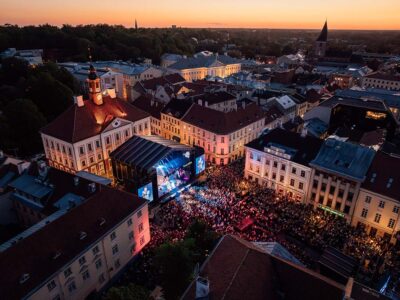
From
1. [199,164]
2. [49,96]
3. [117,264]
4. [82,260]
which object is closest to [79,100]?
Answer: [199,164]

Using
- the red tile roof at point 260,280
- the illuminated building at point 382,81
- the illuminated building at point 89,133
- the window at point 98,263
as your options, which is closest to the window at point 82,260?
the window at point 98,263

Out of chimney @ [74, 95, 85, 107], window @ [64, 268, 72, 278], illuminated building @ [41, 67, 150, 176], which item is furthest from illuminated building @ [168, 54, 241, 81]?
window @ [64, 268, 72, 278]

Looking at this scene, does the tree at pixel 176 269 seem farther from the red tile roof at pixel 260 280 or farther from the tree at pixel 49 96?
the tree at pixel 49 96

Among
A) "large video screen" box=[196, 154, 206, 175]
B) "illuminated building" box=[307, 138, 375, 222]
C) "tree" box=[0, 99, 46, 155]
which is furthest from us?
"tree" box=[0, 99, 46, 155]

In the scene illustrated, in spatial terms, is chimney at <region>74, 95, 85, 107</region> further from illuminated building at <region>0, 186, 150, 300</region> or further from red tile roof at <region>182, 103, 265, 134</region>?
illuminated building at <region>0, 186, 150, 300</region>

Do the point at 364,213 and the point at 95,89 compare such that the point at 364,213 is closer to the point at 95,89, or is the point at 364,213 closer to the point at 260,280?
the point at 260,280
